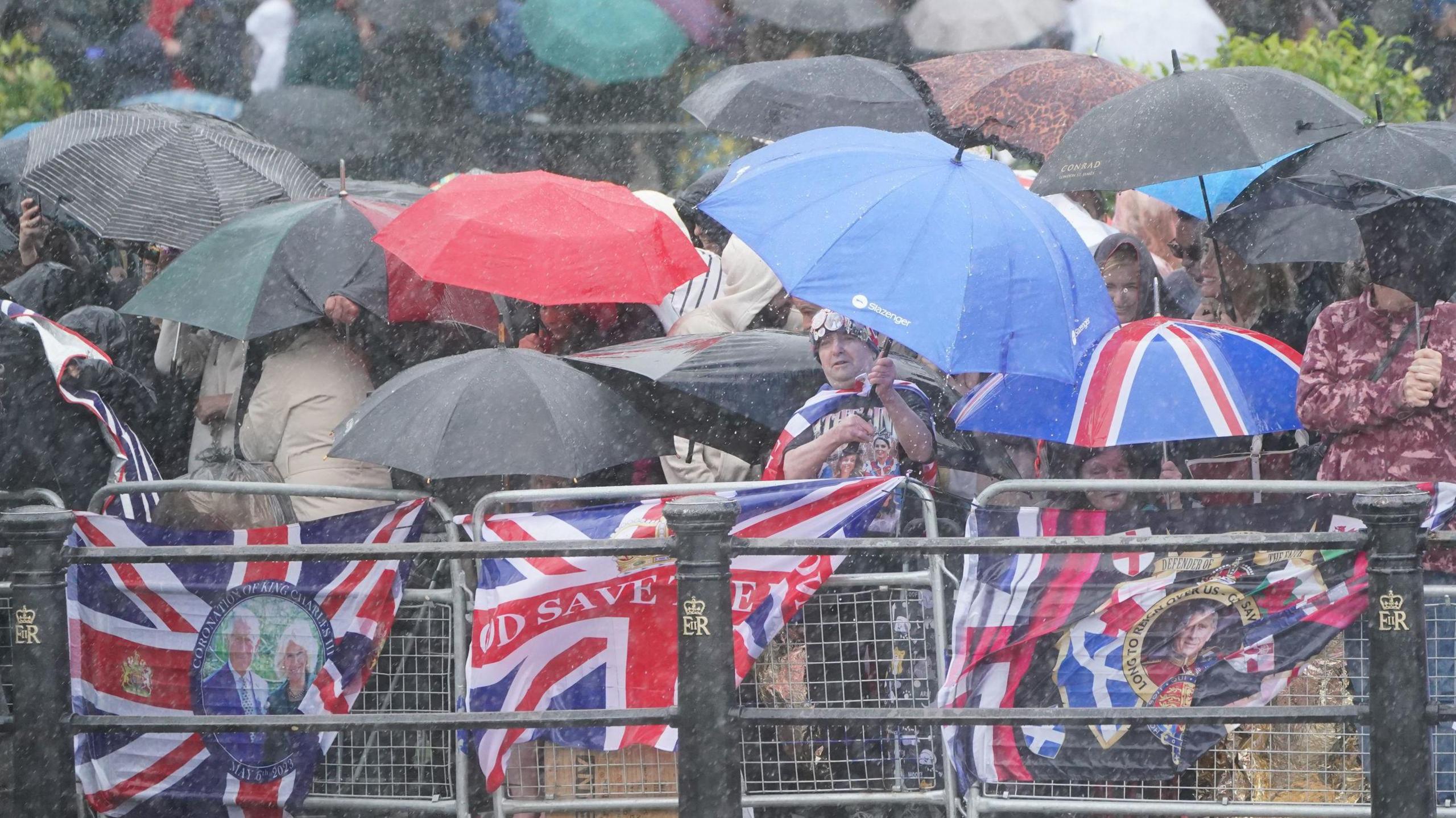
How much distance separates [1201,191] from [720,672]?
13.7 feet

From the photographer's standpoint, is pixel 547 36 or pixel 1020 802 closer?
pixel 1020 802

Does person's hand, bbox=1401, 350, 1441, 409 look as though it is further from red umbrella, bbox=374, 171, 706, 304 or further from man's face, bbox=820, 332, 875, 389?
red umbrella, bbox=374, 171, 706, 304

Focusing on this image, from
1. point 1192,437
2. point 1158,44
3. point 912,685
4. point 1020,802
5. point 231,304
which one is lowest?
point 1020,802

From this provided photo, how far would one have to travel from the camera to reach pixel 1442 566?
5648 mm

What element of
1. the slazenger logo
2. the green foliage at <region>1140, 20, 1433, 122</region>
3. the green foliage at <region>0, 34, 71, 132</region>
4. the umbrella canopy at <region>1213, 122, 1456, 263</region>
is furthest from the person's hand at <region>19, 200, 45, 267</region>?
the green foliage at <region>1140, 20, 1433, 122</region>

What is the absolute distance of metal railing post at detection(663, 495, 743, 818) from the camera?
5.09 meters

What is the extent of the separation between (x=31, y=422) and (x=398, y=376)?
1631 millimetres

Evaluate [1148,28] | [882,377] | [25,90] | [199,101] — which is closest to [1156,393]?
[882,377]

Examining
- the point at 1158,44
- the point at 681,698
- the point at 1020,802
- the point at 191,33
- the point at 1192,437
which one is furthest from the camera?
the point at 191,33

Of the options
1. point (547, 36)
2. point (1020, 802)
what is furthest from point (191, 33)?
point (1020, 802)

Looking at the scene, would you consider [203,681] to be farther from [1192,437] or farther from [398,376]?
[1192,437]

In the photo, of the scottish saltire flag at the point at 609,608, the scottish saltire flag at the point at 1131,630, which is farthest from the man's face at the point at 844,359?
the scottish saltire flag at the point at 1131,630

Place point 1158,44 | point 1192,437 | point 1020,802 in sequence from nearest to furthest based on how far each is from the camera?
point 1020,802
point 1192,437
point 1158,44

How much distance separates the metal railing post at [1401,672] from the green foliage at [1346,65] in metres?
5.68
